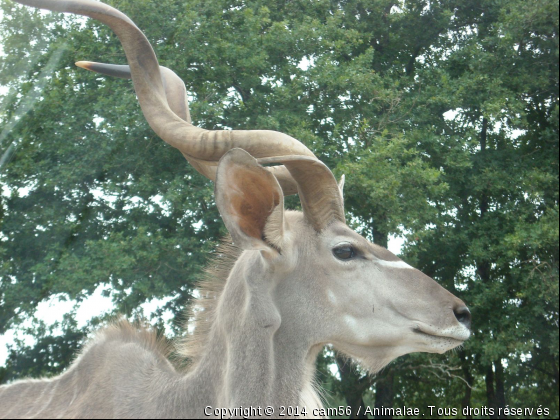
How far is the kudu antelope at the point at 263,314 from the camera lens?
2949 millimetres

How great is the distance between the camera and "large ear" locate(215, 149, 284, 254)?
2932mm

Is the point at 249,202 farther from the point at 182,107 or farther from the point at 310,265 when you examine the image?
the point at 182,107

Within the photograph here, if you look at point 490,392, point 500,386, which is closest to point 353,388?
point 490,392

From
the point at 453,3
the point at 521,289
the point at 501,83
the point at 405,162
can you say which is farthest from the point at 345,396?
the point at 453,3

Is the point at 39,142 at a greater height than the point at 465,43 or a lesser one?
lesser

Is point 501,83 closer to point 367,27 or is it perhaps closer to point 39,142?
point 367,27

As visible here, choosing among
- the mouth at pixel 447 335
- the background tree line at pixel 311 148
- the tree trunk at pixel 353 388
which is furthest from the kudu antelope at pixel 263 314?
the tree trunk at pixel 353 388

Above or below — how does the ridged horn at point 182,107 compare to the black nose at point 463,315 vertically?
above

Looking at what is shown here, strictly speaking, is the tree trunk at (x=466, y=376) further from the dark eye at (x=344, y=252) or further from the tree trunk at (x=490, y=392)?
the dark eye at (x=344, y=252)

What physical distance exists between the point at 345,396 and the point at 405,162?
411 centimetres

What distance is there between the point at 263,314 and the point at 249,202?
0.53 meters

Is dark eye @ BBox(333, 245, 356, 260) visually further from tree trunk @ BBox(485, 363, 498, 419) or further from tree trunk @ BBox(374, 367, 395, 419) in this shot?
tree trunk @ BBox(485, 363, 498, 419)

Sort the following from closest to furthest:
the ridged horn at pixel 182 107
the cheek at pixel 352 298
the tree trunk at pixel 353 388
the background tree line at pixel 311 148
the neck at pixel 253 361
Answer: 1. the neck at pixel 253 361
2. the cheek at pixel 352 298
3. the ridged horn at pixel 182 107
4. the background tree line at pixel 311 148
5. the tree trunk at pixel 353 388

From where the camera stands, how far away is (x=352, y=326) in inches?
121
